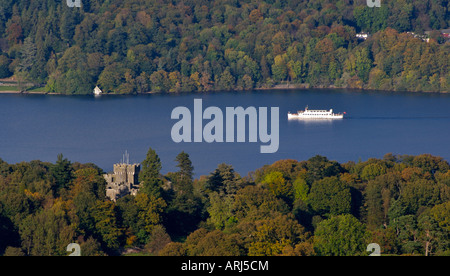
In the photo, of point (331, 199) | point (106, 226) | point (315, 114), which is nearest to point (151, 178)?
point (106, 226)

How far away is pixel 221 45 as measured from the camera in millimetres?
75438

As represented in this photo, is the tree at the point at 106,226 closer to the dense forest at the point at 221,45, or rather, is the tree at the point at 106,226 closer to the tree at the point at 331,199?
the tree at the point at 331,199

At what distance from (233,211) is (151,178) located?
266 cm

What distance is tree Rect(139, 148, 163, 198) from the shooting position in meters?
32.7

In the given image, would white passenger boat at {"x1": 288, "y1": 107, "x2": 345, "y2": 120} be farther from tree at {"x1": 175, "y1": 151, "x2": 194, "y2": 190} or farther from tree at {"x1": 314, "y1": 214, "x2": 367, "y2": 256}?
tree at {"x1": 314, "y1": 214, "x2": 367, "y2": 256}

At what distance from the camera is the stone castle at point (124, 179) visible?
3406 cm

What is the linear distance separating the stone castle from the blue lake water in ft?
24.3

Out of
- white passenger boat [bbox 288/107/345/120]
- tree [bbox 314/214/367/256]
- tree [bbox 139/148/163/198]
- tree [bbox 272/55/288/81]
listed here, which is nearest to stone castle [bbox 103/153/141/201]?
tree [bbox 139/148/163/198]

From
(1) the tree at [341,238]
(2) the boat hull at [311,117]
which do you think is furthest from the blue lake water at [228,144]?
(1) the tree at [341,238]

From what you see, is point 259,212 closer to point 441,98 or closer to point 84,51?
point 441,98

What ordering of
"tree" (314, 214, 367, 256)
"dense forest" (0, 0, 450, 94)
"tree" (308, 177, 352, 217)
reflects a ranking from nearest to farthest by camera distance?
"tree" (314, 214, 367, 256)
"tree" (308, 177, 352, 217)
"dense forest" (0, 0, 450, 94)

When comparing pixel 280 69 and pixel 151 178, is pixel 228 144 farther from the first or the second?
pixel 280 69

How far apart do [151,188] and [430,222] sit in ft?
27.2
